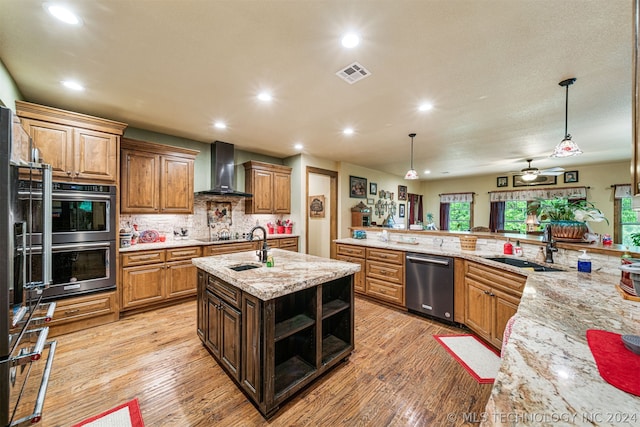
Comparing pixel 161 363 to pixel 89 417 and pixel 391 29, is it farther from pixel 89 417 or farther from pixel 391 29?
pixel 391 29

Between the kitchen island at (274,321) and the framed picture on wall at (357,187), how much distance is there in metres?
4.13

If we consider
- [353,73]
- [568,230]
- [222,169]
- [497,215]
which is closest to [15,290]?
[353,73]

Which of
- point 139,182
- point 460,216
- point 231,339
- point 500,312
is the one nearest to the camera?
point 231,339

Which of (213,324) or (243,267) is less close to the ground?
(243,267)

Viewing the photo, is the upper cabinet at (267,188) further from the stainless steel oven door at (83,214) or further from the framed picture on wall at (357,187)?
the stainless steel oven door at (83,214)

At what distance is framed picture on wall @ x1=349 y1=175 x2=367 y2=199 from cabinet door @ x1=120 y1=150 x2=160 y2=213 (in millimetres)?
4235

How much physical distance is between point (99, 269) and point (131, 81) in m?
2.21

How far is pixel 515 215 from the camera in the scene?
759cm

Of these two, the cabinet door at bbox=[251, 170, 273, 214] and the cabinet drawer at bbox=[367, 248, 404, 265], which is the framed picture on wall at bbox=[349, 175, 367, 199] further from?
the cabinet drawer at bbox=[367, 248, 404, 265]

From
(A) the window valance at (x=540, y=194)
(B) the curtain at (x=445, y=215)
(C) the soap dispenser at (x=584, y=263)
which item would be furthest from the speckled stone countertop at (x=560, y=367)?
(B) the curtain at (x=445, y=215)

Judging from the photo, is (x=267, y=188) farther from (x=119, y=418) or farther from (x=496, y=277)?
(x=496, y=277)

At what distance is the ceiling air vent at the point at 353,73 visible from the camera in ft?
7.00

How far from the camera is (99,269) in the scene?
294 cm

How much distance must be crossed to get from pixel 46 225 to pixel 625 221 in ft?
33.1
